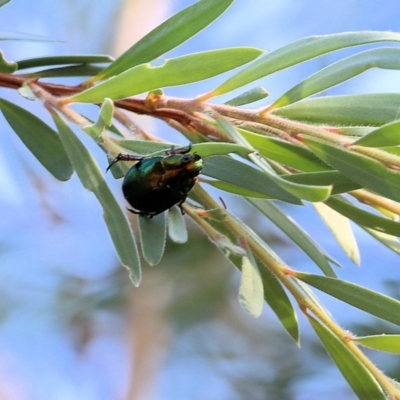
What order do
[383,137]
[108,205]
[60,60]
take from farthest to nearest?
[60,60]
[108,205]
[383,137]

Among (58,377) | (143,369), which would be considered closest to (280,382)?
(143,369)

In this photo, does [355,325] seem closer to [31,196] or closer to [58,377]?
[58,377]

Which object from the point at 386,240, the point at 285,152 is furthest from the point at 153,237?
the point at 386,240

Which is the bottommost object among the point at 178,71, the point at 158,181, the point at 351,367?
the point at 351,367

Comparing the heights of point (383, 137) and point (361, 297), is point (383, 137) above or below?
above

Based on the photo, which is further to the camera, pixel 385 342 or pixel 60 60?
pixel 60 60

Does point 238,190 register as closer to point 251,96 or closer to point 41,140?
point 251,96

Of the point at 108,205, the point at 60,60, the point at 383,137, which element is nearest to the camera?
the point at 383,137
